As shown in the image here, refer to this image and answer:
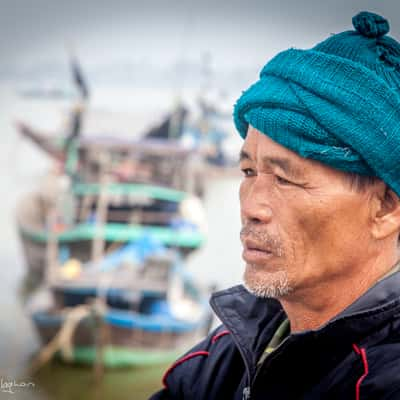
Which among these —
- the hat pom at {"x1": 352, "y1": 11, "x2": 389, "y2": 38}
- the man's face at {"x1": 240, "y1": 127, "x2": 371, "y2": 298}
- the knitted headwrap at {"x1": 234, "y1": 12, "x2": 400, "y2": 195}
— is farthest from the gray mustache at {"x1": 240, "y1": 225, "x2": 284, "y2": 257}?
the hat pom at {"x1": 352, "y1": 11, "x2": 389, "y2": 38}

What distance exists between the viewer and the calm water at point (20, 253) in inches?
88.7

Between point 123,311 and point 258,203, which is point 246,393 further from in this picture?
point 123,311

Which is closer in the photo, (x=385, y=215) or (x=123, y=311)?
(x=385, y=215)

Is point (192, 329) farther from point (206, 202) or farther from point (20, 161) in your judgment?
point (20, 161)

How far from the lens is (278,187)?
0.71 m

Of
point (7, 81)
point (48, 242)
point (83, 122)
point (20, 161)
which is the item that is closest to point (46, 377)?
point (48, 242)

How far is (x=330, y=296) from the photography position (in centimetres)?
70

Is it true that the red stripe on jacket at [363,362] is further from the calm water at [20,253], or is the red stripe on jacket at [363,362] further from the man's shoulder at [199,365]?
the calm water at [20,253]

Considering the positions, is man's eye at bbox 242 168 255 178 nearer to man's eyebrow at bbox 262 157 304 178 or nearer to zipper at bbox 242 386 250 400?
man's eyebrow at bbox 262 157 304 178

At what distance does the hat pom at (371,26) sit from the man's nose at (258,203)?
0.70ft

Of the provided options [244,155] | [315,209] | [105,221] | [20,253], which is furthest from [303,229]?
[20,253]

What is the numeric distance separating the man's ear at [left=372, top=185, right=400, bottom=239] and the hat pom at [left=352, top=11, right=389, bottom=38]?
0.62 feet

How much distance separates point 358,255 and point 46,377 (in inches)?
76.2

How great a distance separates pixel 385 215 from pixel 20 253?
1917 millimetres
